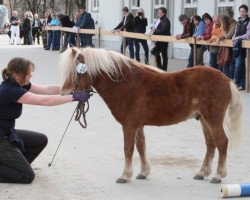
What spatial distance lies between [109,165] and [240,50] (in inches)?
293

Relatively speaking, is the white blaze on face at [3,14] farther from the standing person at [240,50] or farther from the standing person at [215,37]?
the standing person at [240,50]

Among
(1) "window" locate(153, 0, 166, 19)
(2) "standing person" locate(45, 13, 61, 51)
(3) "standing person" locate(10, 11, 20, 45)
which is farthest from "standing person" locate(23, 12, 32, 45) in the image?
(1) "window" locate(153, 0, 166, 19)

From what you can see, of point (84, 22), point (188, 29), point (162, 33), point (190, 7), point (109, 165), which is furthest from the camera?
point (84, 22)

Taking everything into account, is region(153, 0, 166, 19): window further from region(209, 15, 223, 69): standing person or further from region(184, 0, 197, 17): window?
region(209, 15, 223, 69): standing person

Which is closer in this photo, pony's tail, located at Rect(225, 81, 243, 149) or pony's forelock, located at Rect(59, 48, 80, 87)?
pony's forelock, located at Rect(59, 48, 80, 87)

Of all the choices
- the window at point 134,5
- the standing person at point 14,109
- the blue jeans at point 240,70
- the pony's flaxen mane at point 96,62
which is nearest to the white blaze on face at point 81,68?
the pony's flaxen mane at point 96,62

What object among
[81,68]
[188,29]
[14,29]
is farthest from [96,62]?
[14,29]

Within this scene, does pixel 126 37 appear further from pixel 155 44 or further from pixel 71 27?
pixel 71 27

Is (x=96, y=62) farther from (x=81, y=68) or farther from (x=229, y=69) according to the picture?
(x=229, y=69)

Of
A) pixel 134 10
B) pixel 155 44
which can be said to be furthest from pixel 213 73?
pixel 134 10

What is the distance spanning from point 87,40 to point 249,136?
16768mm

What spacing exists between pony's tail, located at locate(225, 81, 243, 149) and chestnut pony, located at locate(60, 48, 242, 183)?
0.01m

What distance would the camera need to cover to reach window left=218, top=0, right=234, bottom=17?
19406mm

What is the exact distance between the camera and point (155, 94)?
21.1 feet
